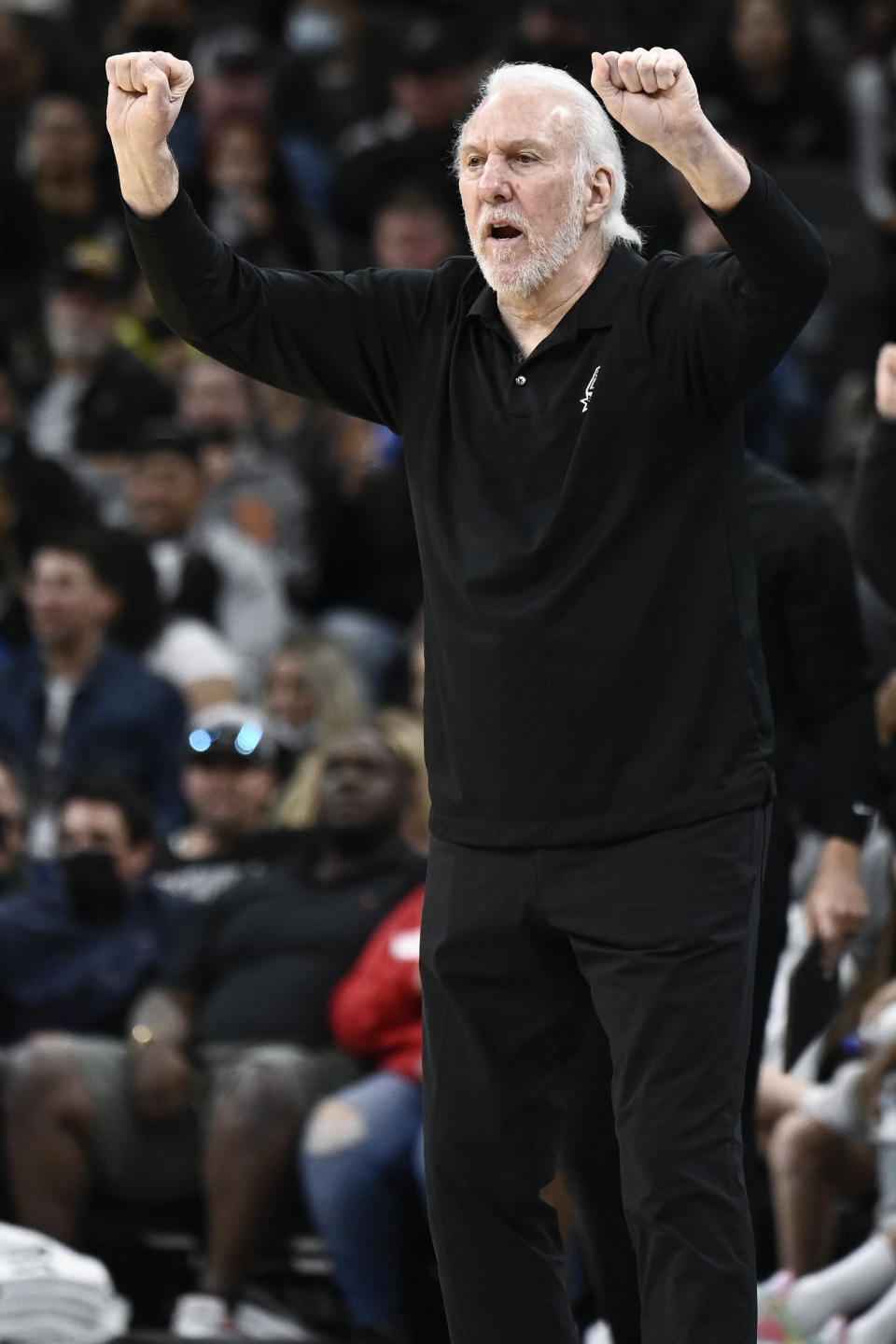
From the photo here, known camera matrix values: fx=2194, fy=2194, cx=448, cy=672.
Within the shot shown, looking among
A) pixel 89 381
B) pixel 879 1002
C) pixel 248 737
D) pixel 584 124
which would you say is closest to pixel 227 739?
pixel 248 737

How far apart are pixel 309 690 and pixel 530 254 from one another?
4.05 meters

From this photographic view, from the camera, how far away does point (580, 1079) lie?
3.26 metres

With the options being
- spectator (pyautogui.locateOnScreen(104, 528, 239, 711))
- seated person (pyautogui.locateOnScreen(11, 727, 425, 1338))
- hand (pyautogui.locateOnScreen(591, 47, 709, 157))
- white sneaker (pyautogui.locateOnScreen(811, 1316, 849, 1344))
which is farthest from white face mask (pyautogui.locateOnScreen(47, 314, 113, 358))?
hand (pyautogui.locateOnScreen(591, 47, 709, 157))

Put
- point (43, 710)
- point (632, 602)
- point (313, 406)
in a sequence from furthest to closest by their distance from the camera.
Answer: point (313, 406), point (43, 710), point (632, 602)

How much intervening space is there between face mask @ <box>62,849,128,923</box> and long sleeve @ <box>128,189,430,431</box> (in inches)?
109

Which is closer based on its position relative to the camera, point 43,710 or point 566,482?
point 566,482

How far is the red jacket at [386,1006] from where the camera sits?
16.2 feet

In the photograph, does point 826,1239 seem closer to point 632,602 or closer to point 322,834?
point 322,834

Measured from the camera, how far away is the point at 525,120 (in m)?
2.70

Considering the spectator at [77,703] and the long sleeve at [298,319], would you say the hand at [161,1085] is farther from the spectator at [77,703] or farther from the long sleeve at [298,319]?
the long sleeve at [298,319]

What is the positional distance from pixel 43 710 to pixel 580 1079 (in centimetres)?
349

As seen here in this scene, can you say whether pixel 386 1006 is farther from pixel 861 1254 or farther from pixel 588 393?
pixel 588 393

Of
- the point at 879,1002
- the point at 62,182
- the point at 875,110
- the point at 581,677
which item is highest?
the point at 875,110

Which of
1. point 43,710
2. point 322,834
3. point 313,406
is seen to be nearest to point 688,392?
point 322,834
